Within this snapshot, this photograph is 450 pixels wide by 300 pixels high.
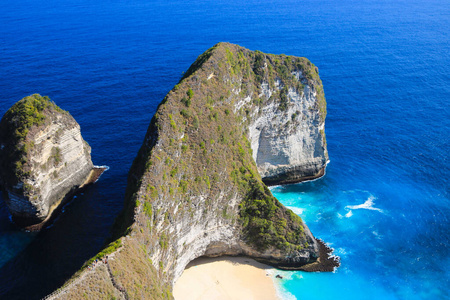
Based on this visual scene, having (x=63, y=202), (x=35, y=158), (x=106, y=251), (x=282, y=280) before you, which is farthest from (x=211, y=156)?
(x=63, y=202)

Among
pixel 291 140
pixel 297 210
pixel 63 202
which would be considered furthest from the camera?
pixel 291 140

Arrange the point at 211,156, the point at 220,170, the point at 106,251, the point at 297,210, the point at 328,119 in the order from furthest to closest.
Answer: the point at 328,119 → the point at 297,210 → the point at 220,170 → the point at 211,156 → the point at 106,251

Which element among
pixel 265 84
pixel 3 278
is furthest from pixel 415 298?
pixel 3 278

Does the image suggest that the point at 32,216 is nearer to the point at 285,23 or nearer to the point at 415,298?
the point at 415,298

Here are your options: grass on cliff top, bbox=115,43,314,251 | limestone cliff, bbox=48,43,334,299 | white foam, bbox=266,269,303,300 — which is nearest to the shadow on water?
limestone cliff, bbox=48,43,334,299

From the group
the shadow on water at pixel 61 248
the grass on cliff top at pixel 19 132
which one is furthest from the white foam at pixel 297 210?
the grass on cliff top at pixel 19 132

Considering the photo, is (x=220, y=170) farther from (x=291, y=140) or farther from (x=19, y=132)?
(x=19, y=132)

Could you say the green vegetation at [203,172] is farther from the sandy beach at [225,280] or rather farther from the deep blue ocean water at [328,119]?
the deep blue ocean water at [328,119]
